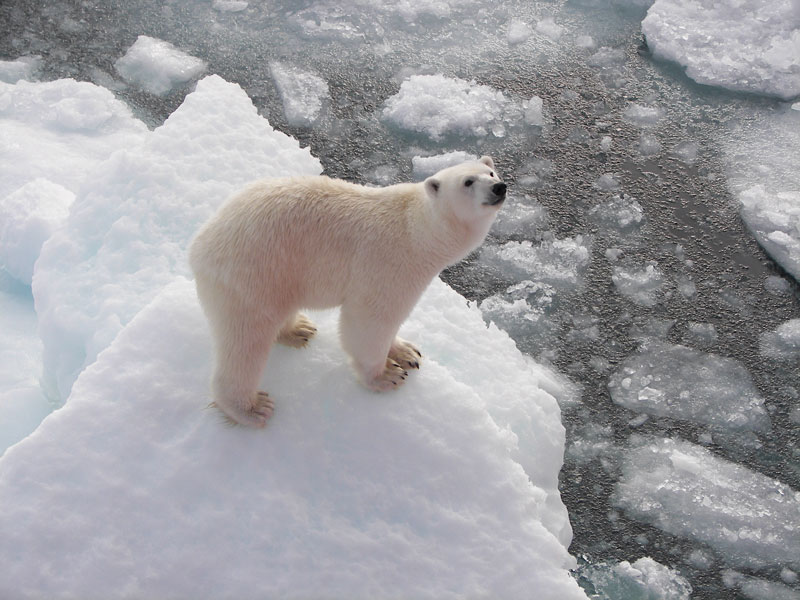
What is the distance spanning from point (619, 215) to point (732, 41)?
163cm

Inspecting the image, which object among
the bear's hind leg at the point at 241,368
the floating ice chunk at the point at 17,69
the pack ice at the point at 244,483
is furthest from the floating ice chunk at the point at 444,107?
the bear's hind leg at the point at 241,368

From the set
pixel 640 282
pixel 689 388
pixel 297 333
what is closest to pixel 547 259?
pixel 640 282

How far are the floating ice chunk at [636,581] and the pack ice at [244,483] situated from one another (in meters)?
0.13

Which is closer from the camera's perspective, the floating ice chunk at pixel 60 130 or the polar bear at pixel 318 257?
the polar bear at pixel 318 257

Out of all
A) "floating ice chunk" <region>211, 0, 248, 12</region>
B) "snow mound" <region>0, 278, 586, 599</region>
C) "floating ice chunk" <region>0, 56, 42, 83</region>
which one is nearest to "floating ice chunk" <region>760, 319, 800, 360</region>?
"snow mound" <region>0, 278, 586, 599</region>

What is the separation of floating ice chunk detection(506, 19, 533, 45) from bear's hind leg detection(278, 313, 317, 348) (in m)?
2.94

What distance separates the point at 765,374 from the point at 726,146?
4.79 feet

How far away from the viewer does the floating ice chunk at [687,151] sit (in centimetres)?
421

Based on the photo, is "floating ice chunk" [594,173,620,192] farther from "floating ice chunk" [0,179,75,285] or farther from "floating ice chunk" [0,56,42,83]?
"floating ice chunk" [0,56,42,83]

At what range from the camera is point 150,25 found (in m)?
4.83

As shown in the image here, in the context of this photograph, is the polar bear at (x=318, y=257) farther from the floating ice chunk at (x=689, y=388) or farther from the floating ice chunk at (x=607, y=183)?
the floating ice chunk at (x=607, y=183)

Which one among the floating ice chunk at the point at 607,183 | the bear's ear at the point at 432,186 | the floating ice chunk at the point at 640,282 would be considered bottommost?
the floating ice chunk at the point at 640,282


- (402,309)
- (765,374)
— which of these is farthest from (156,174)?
(765,374)

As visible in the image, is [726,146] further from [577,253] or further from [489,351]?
[489,351]
